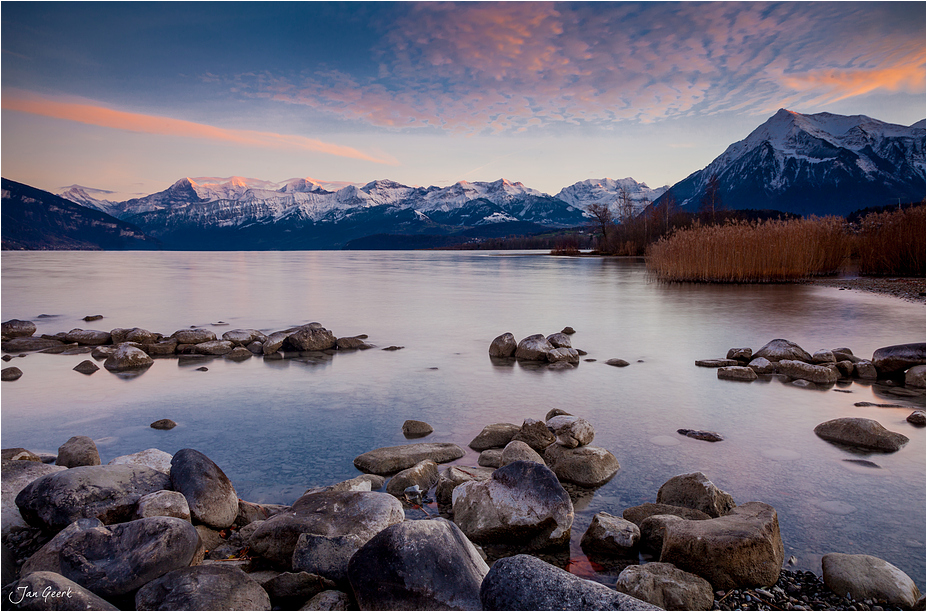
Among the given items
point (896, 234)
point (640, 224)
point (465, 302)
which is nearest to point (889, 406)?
point (465, 302)

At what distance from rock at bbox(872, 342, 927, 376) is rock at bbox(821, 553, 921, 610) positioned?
7.38 metres

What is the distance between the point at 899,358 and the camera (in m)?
9.36

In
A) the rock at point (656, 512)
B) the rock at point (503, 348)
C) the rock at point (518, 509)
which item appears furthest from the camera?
the rock at point (503, 348)

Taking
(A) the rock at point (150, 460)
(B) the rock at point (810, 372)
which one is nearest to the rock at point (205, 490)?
(A) the rock at point (150, 460)

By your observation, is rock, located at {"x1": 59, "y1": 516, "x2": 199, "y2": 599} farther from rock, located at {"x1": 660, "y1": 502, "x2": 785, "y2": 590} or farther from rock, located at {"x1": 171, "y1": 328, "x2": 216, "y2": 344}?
rock, located at {"x1": 171, "y1": 328, "x2": 216, "y2": 344}

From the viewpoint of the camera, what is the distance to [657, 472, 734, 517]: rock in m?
4.62

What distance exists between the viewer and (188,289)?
30.2m

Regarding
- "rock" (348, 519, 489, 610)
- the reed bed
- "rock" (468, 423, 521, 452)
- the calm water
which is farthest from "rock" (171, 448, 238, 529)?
the reed bed

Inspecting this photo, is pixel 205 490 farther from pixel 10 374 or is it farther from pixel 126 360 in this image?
pixel 10 374

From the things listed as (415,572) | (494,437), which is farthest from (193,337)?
(415,572)

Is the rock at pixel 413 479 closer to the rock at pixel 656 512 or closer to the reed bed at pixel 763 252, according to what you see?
the rock at pixel 656 512

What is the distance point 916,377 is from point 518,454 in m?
7.76

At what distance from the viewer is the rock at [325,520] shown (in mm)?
3869

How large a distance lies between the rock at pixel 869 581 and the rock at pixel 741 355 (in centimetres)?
757
